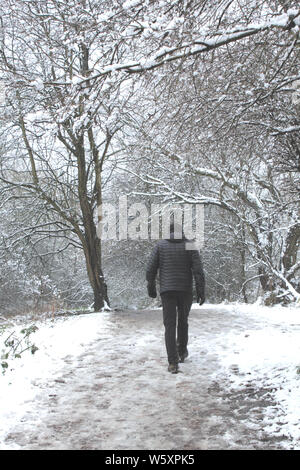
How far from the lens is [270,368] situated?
5391 mm

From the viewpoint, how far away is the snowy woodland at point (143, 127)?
→ 4277 millimetres

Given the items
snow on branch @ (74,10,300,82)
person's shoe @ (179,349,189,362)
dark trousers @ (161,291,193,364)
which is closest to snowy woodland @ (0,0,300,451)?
snow on branch @ (74,10,300,82)

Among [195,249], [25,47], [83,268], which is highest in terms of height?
[25,47]

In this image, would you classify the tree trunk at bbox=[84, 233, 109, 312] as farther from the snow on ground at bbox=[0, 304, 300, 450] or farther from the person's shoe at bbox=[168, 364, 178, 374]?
the person's shoe at bbox=[168, 364, 178, 374]

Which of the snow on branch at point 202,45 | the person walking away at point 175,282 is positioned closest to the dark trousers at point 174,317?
the person walking away at point 175,282

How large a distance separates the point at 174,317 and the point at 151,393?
3.98 feet

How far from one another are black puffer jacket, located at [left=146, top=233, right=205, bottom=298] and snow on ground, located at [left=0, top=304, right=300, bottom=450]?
1.07 metres

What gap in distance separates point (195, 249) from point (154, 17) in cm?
292

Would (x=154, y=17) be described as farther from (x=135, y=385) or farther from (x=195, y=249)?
(x=135, y=385)

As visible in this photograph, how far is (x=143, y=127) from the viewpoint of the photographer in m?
6.30

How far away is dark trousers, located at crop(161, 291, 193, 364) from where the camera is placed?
5.67 metres

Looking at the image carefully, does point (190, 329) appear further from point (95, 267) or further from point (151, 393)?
point (95, 267)
